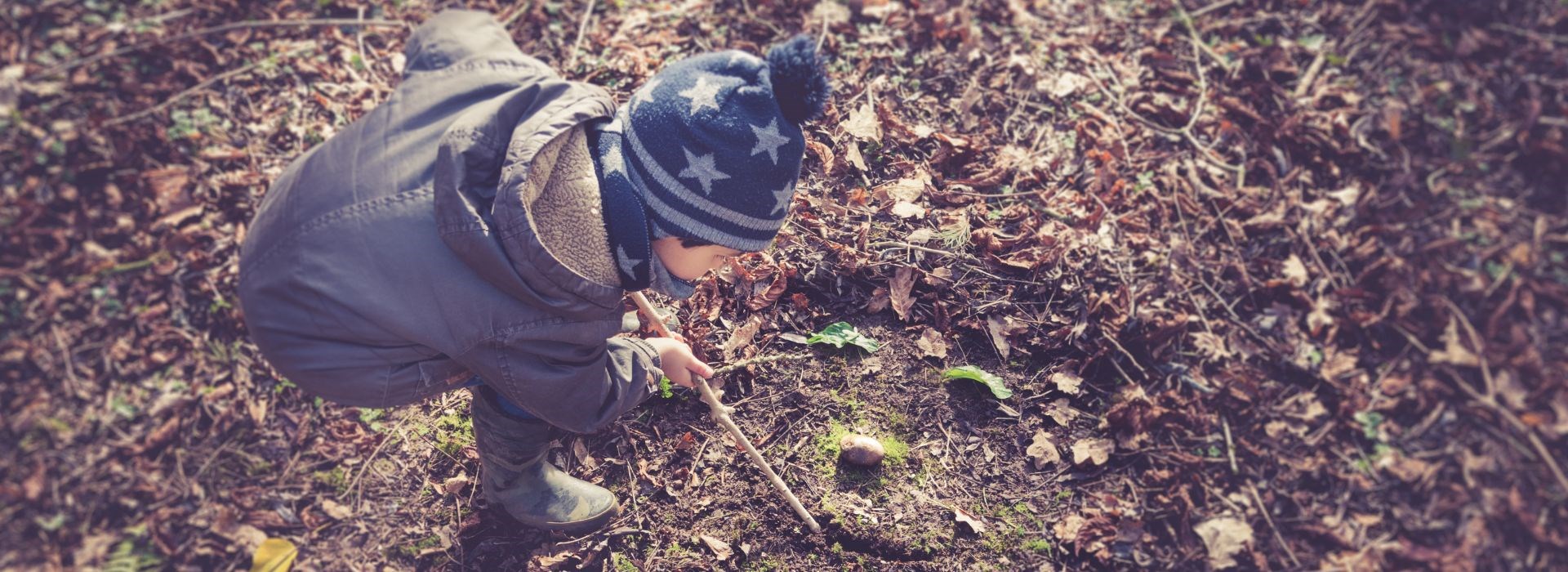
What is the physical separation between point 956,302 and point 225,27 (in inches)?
172

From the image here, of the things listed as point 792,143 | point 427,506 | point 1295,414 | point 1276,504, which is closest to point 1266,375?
point 1295,414

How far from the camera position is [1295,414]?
3.52 meters

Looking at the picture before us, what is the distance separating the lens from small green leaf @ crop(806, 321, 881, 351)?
3338 mm

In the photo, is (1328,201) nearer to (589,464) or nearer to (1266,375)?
(1266,375)

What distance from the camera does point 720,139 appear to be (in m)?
2.04

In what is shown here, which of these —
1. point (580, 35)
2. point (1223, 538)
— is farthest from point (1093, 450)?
point (580, 35)

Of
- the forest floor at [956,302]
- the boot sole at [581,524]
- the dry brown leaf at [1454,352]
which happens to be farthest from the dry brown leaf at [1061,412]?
the dry brown leaf at [1454,352]

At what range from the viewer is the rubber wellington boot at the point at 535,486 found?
2867 mm

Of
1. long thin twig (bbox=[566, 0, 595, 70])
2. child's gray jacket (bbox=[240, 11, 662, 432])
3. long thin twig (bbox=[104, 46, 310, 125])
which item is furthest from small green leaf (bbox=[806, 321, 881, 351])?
long thin twig (bbox=[104, 46, 310, 125])

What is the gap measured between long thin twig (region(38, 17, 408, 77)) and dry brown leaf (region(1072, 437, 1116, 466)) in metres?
4.25

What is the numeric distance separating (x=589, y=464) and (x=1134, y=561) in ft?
7.56

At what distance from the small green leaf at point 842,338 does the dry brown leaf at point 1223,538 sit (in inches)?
62.0

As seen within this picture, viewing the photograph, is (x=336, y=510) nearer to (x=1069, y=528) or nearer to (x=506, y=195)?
(x=506, y=195)

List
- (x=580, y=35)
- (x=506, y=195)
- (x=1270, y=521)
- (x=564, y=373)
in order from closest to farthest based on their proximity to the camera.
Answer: (x=506, y=195), (x=564, y=373), (x=1270, y=521), (x=580, y=35)
